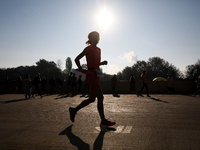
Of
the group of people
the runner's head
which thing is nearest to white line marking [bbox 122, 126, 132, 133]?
the runner's head

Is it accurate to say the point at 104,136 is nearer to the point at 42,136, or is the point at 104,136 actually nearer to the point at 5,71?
the point at 42,136

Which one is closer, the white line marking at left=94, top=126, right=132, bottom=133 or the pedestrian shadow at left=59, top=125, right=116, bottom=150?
the pedestrian shadow at left=59, top=125, right=116, bottom=150

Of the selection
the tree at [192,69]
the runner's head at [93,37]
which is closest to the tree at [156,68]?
the tree at [192,69]

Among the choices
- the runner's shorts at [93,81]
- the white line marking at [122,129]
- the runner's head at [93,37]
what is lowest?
the white line marking at [122,129]

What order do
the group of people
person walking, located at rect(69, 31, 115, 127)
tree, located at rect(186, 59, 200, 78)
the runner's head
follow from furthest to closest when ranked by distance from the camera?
tree, located at rect(186, 59, 200, 78)
the group of people
the runner's head
person walking, located at rect(69, 31, 115, 127)

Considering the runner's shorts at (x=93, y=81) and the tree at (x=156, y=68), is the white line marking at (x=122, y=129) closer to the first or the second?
the runner's shorts at (x=93, y=81)

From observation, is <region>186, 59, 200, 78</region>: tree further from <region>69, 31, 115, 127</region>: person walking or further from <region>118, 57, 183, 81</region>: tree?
<region>69, 31, 115, 127</region>: person walking

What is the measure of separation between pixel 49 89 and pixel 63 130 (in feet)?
74.9

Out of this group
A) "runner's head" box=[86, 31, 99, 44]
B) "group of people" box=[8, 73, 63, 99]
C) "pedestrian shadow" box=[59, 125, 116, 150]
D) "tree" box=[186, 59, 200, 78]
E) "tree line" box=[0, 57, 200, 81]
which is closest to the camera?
"pedestrian shadow" box=[59, 125, 116, 150]

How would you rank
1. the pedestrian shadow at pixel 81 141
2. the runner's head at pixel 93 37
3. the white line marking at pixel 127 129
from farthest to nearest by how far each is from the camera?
1. the runner's head at pixel 93 37
2. the white line marking at pixel 127 129
3. the pedestrian shadow at pixel 81 141

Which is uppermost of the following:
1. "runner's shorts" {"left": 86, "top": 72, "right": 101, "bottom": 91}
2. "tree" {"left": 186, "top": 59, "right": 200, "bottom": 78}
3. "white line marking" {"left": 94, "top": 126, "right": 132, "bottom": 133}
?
"tree" {"left": 186, "top": 59, "right": 200, "bottom": 78}

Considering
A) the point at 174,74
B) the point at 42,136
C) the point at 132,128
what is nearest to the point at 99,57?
the point at 132,128

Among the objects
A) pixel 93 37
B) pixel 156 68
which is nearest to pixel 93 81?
pixel 93 37

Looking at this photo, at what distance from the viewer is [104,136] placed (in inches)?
142
